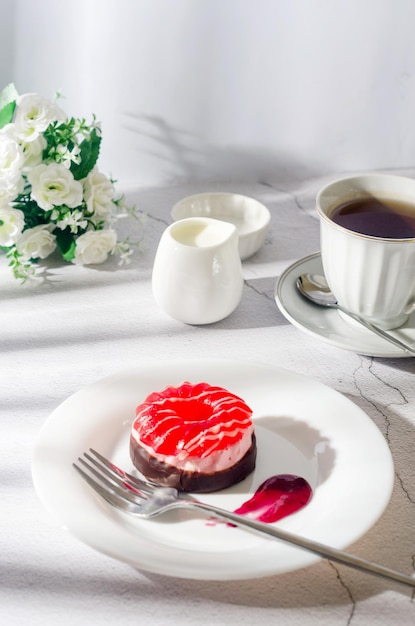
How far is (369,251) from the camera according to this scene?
2.91 feet

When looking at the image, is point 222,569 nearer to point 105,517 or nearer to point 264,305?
point 105,517

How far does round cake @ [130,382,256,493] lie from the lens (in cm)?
68

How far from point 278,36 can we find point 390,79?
0.20 meters

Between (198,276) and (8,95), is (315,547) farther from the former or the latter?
(8,95)

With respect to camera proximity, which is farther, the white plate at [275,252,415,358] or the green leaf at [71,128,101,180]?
the green leaf at [71,128,101,180]

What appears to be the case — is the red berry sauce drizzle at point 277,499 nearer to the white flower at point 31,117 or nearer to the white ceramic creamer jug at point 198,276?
the white ceramic creamer jug at point 198,276

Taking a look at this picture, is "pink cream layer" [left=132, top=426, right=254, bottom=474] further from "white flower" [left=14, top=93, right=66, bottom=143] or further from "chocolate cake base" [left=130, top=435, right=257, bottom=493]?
"white flower" [left=14, top=93, right=66, bottom=143]

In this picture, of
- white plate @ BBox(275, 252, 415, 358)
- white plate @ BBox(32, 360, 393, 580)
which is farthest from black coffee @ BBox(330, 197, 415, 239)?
white plate @ BBox(32, 360, 393, 580)

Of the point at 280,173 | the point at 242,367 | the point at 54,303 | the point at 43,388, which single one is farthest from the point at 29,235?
the point at 280,173

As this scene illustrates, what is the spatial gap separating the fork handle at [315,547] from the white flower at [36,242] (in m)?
0.50

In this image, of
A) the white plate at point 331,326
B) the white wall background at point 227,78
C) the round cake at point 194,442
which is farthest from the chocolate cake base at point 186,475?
the white wall background at point 227,78

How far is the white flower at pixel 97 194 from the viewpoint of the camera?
106cm

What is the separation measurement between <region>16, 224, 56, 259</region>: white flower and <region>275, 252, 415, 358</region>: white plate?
0.30m

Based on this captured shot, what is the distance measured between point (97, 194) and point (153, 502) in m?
0.50
